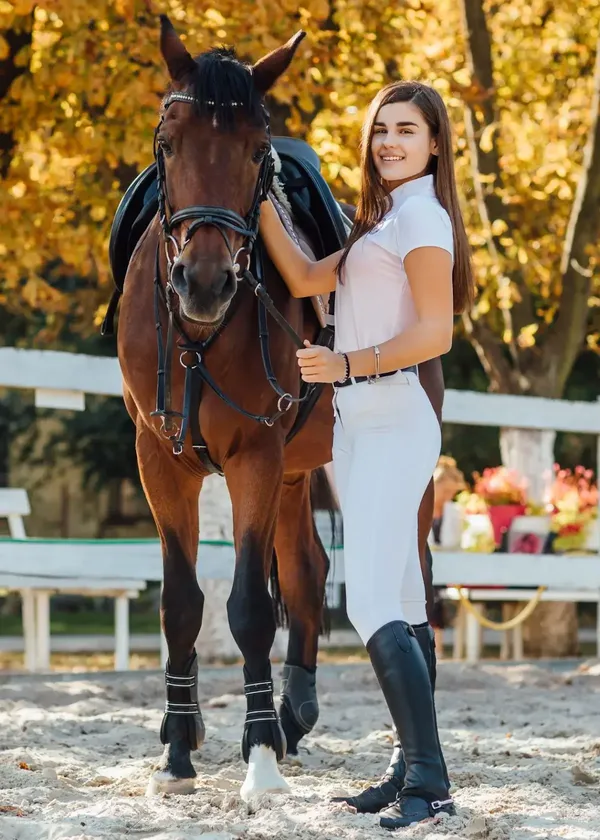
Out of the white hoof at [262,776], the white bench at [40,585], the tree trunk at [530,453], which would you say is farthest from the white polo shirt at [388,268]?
the tree trunk at [530,453]

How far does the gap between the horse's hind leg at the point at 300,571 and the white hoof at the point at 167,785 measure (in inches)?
43.9

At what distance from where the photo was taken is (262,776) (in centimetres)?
375

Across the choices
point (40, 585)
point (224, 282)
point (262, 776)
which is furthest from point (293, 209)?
point (40, 585)

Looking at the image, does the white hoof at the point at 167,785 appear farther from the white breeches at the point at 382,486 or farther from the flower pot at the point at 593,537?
the flower pot at the point at 593,537

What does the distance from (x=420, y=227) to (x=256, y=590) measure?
122 centimetres

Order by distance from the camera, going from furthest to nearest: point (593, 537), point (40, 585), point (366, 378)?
point (593, 537), point (40, 585), point (366, 378)

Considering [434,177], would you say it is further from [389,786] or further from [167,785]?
[167,785]

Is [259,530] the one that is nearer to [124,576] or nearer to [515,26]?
[124,576]

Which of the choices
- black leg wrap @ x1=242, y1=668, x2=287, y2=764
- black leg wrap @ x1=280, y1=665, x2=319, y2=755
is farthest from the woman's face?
black leg wrap @ x1=280, y1=665, x2=319, y2=755

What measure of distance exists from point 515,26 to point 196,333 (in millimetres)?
8663

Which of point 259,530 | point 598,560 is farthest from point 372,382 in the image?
point 598,560

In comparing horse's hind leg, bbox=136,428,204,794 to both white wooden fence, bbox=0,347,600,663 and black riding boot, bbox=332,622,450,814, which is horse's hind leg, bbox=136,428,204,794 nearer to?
black riding boot, bbox=332,622,450,814

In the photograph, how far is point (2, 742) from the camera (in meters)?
4.75

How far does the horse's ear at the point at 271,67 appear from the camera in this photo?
3705 mm
